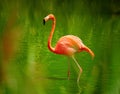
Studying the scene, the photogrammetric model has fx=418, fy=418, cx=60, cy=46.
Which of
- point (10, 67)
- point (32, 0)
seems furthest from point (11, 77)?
point (32, 0)

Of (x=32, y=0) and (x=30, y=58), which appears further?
(x=32, y=0)

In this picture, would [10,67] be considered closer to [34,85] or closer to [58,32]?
[34,85]

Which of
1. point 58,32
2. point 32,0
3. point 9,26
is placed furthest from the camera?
point 32,0

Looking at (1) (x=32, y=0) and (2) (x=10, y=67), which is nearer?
(2) (x=10, y=67)

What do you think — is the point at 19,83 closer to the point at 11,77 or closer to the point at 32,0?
the point at 11,77

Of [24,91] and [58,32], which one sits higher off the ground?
[24,91]

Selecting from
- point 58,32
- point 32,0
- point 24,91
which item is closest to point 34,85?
point 24,91

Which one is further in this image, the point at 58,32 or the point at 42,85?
the point at 58,32

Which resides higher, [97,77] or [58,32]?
[97,77]

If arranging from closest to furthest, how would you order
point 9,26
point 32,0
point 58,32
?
point 9,26 → point 58,32 → point 32,0

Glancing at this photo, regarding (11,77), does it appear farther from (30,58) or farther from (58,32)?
(58,32)

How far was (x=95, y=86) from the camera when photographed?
299mm

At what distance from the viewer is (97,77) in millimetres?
304

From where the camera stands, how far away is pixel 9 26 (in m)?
0.25
